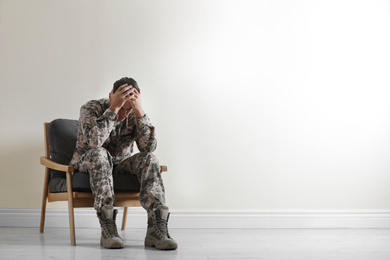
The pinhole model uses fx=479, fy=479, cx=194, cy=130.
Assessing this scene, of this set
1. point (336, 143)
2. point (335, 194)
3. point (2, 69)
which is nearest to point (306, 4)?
point (336, 143)

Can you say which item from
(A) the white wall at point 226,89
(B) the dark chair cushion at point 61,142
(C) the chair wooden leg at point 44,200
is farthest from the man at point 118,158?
(A) the white wall at point 226,89

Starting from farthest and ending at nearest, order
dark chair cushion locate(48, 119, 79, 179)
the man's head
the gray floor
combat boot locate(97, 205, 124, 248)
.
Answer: dark chair cushion locate(48, 119, 79, 179)
the man's head
combat boot locate(97, 205, 124, 248)
the gray floor

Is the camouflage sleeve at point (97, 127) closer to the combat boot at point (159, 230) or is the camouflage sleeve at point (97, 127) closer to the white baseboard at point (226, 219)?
the combat boot at point (159, 230)

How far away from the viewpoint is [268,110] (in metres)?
3.52

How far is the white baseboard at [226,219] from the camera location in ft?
11.1

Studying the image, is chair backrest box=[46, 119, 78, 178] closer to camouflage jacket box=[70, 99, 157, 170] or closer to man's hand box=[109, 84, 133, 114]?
camouflage jacket box=[70, 99, 157, 170]

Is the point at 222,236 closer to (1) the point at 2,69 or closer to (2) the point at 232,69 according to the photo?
(2) the point at 232,69

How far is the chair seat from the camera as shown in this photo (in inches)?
103

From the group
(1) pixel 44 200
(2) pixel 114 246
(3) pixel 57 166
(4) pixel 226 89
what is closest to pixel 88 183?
(3) pixel 57 166

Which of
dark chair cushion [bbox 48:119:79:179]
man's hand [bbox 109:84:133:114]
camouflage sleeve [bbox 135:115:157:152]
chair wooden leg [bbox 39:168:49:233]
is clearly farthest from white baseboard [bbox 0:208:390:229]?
man's hand [bbox 109:84:133:114]

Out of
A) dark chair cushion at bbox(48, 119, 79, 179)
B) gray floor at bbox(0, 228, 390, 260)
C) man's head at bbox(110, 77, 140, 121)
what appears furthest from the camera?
dark chair cushion at bbox(48, 119, 79, 179)

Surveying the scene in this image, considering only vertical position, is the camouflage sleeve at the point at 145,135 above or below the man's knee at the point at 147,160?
above

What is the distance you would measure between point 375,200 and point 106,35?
2317 mm

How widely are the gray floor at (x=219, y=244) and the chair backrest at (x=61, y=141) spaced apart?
0.48 meters
